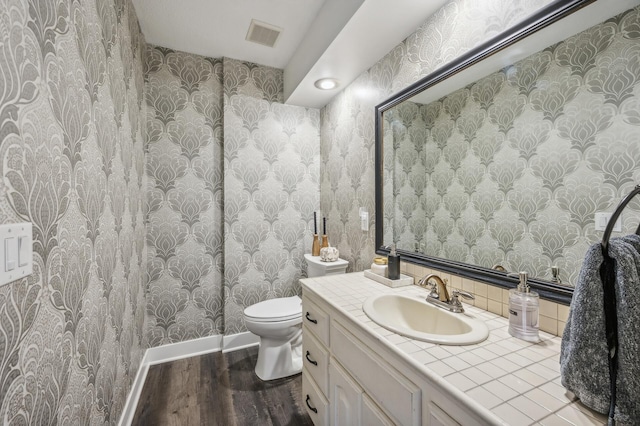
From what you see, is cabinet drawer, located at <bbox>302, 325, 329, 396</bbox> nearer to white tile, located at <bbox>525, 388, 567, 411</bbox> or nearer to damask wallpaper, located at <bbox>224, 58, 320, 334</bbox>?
white tile, located at <bbox>525, 388, 567, 411</bbox>

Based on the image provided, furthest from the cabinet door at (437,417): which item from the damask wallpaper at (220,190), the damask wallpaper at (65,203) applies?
the damask wallpaper at (220,190)

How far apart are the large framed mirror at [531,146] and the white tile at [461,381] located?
1.62 feet

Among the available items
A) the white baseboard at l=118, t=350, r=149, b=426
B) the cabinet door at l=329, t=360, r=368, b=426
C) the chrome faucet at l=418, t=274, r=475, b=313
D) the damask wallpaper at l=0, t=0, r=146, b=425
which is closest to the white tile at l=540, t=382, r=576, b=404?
the chrome faucet at l=418, t=274, r=475, b=313

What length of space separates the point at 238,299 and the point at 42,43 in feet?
6.88

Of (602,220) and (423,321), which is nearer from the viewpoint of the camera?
(602,220)

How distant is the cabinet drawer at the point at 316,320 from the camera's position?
131 centimetres

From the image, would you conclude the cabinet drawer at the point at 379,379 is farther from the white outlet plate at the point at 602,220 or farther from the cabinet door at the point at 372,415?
the white outlet plate at the point at 602,220

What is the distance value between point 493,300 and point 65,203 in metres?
1.57

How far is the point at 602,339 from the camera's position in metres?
0.60

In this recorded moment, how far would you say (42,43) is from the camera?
2.40 feet

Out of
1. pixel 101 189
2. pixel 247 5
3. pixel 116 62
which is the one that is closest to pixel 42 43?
pixel 101 189

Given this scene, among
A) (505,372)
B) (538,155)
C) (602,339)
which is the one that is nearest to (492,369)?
(505,372)

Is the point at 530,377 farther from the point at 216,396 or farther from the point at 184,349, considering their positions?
the point at 184,349

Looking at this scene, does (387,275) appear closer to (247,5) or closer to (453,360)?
(453,360)
